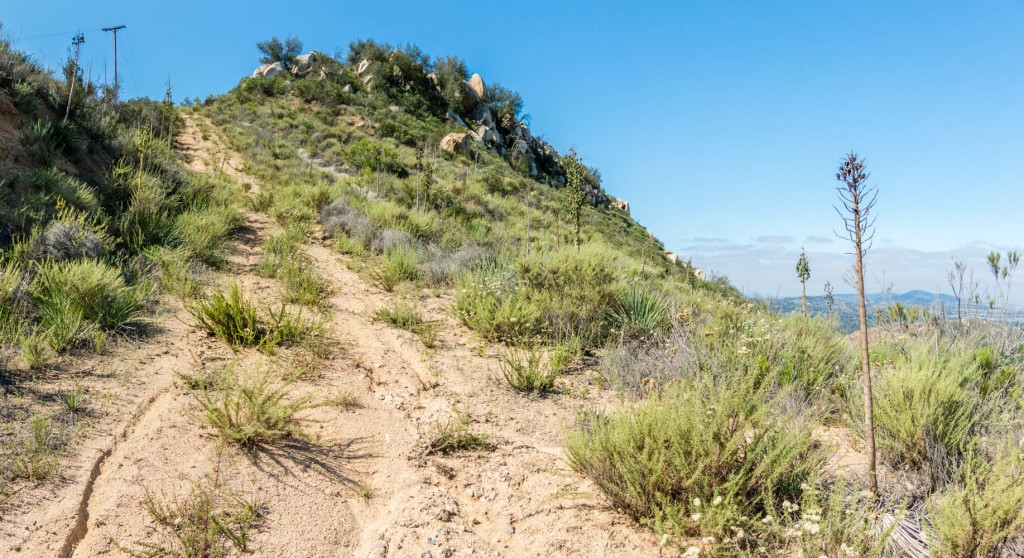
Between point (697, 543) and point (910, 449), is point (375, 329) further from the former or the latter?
point (910, 449)

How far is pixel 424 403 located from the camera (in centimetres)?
441

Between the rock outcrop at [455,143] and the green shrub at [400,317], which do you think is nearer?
the green shrub at [400,317]

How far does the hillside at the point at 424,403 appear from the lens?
2602 millimetres

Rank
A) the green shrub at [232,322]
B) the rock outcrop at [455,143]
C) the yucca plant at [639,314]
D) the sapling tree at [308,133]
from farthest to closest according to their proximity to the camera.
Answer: the rock outcrop at [455,143] < the sapling tree at [308,133] < the yucca plant at [639,314] < the green shrub at [232,322]

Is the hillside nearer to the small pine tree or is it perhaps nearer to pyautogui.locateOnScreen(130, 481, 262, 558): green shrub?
pyautogui.locateOnScreen(130, 481, 262, 558): green shrub

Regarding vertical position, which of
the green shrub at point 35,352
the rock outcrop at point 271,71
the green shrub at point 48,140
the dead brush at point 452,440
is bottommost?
the dead brush at point 452,440

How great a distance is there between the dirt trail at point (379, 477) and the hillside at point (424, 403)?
0.02 meters

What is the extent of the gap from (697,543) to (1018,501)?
55.9 inches

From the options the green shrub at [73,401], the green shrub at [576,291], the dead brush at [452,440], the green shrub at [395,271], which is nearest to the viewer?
the green shrub at [73,401]

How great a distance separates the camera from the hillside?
2.60m

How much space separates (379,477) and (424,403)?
1.14 meters

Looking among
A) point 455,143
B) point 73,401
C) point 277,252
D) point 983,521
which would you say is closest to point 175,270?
point 277,252

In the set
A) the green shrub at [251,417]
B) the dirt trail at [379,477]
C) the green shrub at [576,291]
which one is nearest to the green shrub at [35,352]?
the dirt trail at [379,477]

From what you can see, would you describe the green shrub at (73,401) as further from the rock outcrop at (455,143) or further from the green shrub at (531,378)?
the rock outcrop at (455,143)
